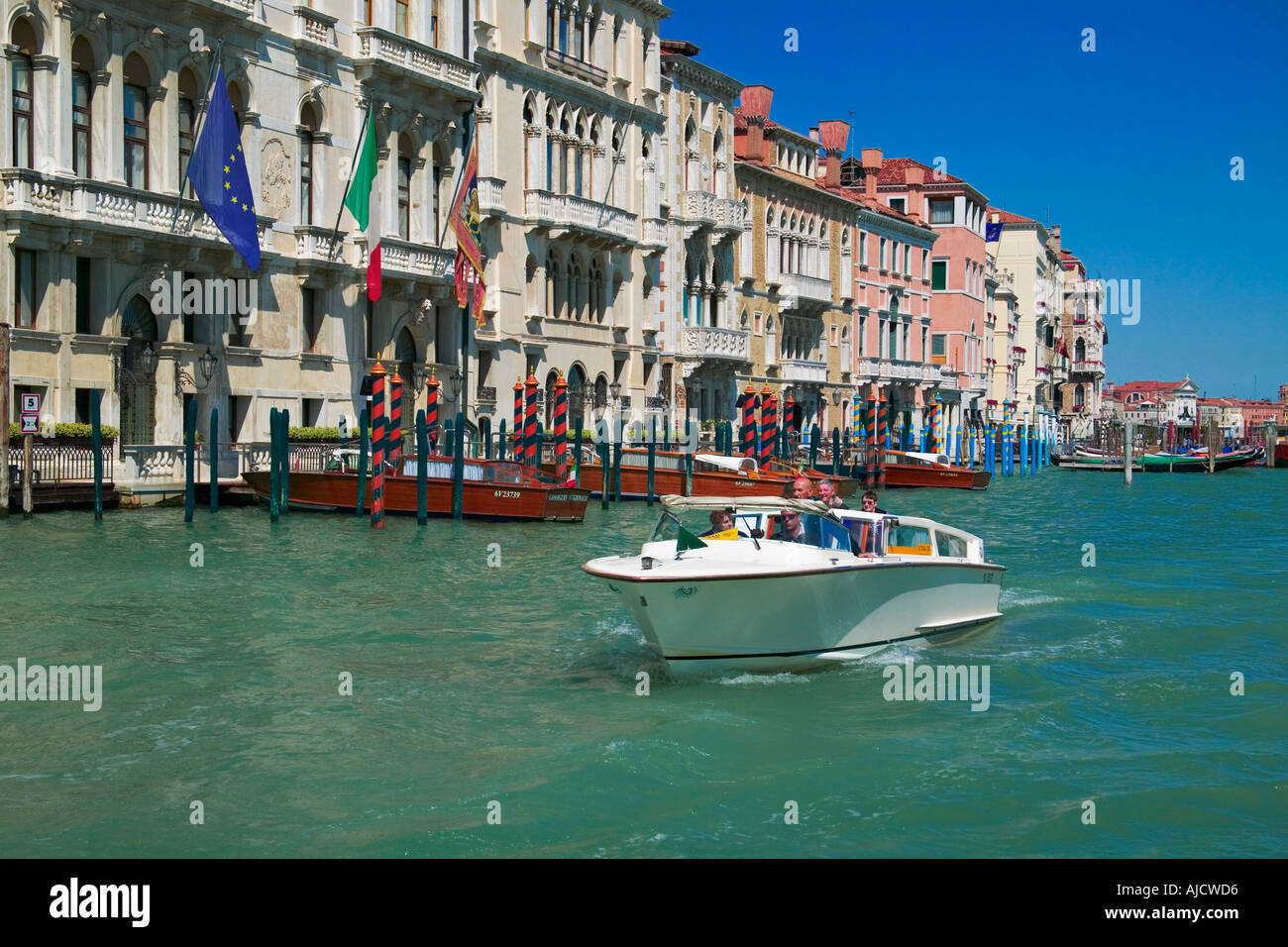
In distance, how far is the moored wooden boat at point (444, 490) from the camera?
23.9m

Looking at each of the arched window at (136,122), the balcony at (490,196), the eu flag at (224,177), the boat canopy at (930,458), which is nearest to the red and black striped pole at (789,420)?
the boat canopy at (930,458)

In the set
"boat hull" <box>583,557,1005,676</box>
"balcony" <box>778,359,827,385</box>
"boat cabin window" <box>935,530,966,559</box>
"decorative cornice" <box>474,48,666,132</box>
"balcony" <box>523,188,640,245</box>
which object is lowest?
"boat hull" <box>583,557,1005,676</box>

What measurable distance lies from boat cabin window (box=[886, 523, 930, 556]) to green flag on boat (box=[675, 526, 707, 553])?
8.29 ft

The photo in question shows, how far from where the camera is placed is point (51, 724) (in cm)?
947

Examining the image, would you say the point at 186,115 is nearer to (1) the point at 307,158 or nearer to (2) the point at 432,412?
(1) the point at 307,158

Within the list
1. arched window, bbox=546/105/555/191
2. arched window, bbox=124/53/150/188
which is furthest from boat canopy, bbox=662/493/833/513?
arched window, bbox=546/105/555/191

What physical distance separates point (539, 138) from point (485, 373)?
570 centimetres

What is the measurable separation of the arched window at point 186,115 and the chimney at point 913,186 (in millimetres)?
39653

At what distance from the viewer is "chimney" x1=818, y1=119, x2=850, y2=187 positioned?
52.2 metres

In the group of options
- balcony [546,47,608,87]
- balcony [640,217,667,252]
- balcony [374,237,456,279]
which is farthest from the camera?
balcony [640,217,667,252]

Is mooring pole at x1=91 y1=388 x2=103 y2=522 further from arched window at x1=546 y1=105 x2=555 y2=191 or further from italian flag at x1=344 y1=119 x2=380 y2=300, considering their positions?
arched window at x1=546 y1=105 x2=555 y2=191

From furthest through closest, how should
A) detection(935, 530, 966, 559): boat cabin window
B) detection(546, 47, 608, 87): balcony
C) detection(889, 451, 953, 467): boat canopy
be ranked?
detection(889, 451, 953, 467): boat canopy < detection(546, 47, 608, 87): balcony < detection(935, 530, 966, 559): boat cabin window

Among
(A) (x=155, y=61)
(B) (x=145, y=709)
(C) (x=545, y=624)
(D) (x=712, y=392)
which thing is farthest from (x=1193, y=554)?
(D) (x=712, y=392)

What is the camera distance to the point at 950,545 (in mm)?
13484
